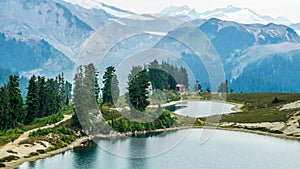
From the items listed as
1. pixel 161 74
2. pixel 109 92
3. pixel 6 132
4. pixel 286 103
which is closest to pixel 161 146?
pixel 6 132

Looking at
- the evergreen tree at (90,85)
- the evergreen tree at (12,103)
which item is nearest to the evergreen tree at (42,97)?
the evergreen tree at (90,85)

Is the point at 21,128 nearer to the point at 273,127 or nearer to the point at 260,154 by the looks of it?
the point at 260,154

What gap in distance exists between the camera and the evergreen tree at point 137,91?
121 meters

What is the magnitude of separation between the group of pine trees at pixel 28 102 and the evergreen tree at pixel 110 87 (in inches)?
572

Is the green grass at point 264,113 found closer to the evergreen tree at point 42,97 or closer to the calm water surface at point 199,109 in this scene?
the calm water surface at point 199,109

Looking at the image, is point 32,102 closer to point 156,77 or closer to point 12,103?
point 12,103

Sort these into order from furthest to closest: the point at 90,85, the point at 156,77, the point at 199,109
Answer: the point at 156,77
the point at 199,109
the point at 90,85

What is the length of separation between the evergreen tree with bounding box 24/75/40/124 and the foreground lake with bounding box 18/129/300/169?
1022 inches

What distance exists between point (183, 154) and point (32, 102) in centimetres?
4920

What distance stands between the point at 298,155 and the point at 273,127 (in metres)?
30.7

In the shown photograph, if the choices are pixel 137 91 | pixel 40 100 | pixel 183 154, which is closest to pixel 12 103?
pixel 40 100

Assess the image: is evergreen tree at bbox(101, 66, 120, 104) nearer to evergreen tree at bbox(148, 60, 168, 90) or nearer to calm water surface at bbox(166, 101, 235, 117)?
calm water surface at bbox(166, 101, 235, 117)

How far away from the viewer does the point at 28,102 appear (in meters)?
114

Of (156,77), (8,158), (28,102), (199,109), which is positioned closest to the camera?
(8,158)
